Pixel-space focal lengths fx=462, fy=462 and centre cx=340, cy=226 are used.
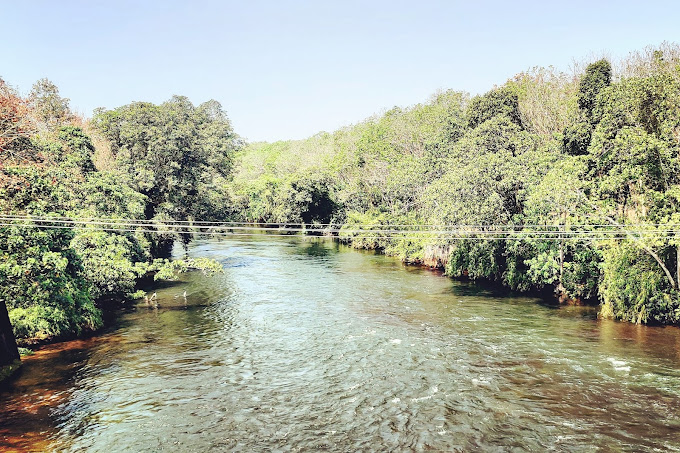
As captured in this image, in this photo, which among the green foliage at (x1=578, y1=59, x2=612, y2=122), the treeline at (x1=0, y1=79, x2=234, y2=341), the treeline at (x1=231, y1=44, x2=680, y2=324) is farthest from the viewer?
the green foliage at (x1=578, y1=59, x2=612, y2=122)

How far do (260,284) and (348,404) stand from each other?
16.4 meters

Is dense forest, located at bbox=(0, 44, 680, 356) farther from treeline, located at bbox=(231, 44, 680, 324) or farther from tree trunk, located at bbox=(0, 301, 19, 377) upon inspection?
tree trunk, located at bbox=(0, 301, 19, 377)

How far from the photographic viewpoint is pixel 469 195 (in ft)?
82.1

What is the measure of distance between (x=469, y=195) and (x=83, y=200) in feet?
64.9

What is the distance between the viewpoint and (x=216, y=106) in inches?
3848

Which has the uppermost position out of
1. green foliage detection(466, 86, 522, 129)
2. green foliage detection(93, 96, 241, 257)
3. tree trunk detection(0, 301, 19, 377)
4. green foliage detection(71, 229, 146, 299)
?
green foliage detection(466, 86, 522, 129)

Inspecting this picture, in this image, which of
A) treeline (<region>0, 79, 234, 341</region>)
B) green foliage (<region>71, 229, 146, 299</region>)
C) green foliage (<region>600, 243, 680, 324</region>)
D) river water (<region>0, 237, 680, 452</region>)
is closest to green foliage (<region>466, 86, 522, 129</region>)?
river water (<region>0, 237, 680, 452</region>)

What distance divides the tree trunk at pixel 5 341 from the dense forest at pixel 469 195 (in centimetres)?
→ 155

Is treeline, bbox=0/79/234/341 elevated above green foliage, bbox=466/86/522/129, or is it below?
below

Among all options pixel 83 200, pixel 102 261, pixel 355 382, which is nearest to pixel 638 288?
pixel 355 382

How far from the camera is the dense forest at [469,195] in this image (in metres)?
16.8

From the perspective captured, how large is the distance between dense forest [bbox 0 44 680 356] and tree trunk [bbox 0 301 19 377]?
1554 millimetres

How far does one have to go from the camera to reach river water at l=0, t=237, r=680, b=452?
35.4 ft

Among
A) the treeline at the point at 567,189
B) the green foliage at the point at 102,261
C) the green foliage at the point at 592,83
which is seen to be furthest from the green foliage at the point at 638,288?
the green foliage at the point at 102,261
